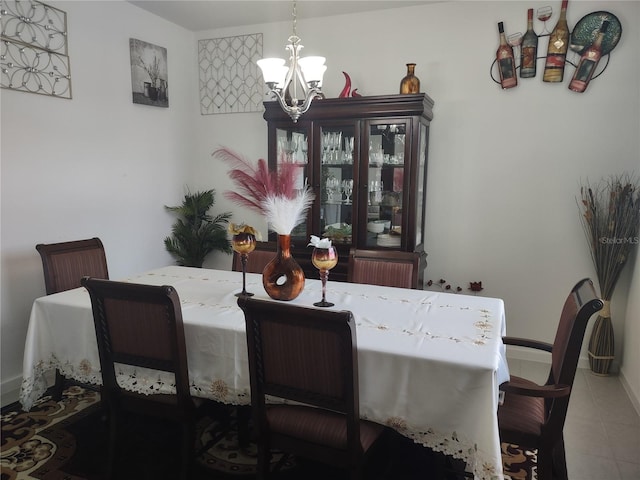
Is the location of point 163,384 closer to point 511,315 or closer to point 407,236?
point 407,236

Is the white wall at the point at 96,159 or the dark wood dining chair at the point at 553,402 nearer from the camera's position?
the dark wood dining chair at the point at 553,402

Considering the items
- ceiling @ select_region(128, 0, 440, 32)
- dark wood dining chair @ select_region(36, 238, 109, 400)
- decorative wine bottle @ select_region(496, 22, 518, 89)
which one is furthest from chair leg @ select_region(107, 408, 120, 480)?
decorative wine bottle @ select_region(496, 22, 518, 89)

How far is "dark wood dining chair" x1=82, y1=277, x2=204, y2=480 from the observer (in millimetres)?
1704

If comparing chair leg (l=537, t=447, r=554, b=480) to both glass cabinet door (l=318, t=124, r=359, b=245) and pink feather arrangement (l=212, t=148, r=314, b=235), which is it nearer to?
pink feather arrangement (l=212, t=148, r=314, b=235)

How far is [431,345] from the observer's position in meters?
1.62

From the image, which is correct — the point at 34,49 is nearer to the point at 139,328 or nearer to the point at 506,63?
the point at 139,328

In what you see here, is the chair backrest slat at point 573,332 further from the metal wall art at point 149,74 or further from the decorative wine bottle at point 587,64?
the metal wall art at point 149,74

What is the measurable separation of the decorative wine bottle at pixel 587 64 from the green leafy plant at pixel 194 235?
2.98m

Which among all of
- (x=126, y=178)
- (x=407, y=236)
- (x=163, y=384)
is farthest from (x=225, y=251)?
(x=163, y=384)

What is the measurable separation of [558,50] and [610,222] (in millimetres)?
1203

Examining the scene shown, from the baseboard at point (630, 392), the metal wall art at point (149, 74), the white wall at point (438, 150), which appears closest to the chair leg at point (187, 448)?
the white wall at point (438, 150)

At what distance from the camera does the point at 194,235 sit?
4035 mm

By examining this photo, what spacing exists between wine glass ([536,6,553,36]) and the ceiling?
78cm

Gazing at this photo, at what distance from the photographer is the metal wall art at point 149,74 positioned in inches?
139
